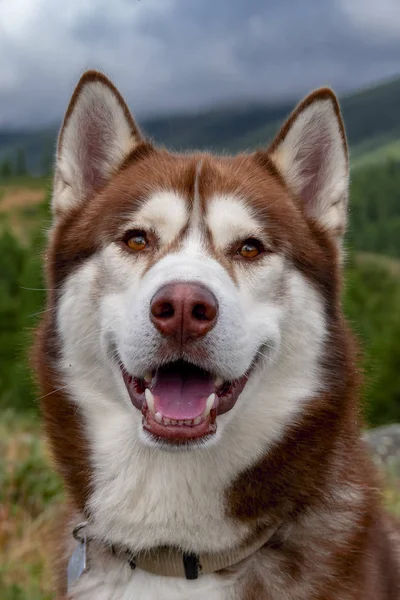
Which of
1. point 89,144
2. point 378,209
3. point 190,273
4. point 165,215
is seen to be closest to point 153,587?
point 190,273

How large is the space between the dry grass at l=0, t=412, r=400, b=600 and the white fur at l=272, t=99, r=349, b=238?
6.63ft

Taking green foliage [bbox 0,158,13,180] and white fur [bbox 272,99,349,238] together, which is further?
green foliage [bbox 0,158,13,180]

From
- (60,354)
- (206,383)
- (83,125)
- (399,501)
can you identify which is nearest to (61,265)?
(60,354)

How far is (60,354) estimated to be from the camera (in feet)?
11.3

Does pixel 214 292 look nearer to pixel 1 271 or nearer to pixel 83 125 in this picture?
pixel 83 125

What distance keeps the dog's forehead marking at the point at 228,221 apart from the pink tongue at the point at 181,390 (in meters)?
0.58

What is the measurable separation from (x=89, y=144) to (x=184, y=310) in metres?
1.43

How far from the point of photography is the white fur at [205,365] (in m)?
2.93

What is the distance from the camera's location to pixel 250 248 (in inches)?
130

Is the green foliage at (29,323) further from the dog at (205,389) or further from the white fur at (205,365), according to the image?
the white fur at (205,365)

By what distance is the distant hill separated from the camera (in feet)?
13.7

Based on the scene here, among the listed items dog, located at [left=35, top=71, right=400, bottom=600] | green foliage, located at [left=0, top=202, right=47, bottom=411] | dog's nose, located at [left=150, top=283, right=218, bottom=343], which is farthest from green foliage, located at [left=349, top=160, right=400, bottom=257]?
dog's nose, located at [left=150, top=283, right=218, bottom=343]

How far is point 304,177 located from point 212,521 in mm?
1765

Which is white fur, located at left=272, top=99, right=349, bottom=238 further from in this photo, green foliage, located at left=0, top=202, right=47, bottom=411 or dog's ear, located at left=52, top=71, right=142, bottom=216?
green foliage, located at left=0, top=202, right=47, bottom=411
